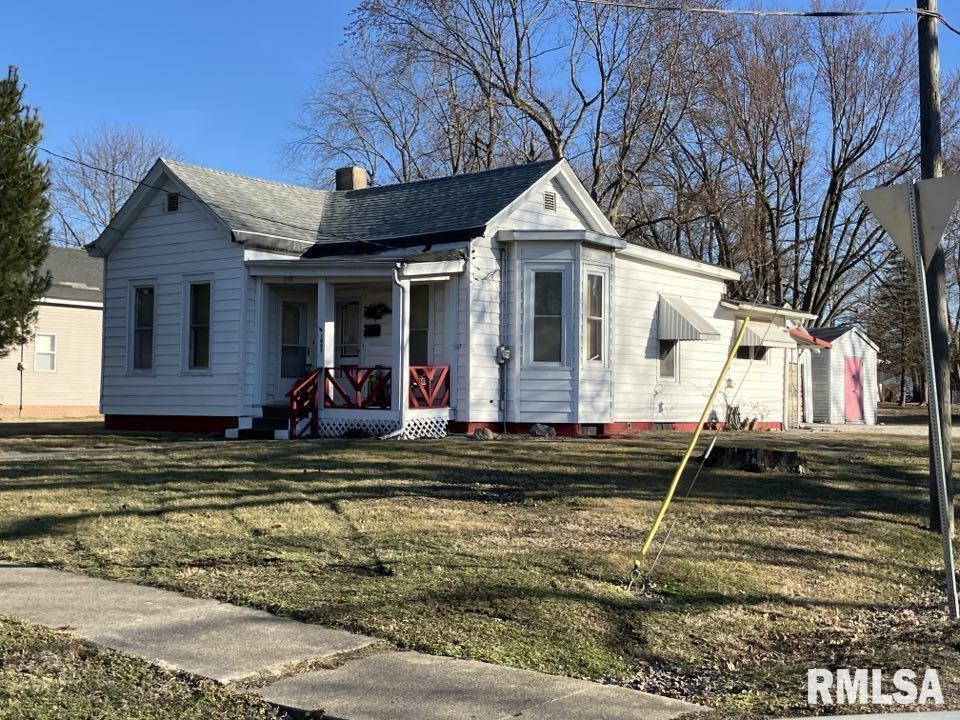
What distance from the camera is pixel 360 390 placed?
54.8 feet

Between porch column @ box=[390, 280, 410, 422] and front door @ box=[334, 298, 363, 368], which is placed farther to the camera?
front door @ box=[334, 298, 363, 368]

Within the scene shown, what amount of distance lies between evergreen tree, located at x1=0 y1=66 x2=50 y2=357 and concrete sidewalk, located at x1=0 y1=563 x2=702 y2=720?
14428 millimetres

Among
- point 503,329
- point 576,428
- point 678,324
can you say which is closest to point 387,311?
point 503,329

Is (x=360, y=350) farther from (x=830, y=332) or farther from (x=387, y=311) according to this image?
(x=830, y=332)

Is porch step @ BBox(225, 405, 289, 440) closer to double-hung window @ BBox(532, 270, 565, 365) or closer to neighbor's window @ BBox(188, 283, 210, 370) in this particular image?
neighbor's window @ BBox(188, 283, 210, 370)

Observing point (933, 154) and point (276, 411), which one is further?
point (276, 411)

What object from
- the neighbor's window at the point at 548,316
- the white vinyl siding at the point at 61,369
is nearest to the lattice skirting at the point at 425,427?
the neighbor's window at the point at 548,316

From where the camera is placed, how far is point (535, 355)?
57.8ft

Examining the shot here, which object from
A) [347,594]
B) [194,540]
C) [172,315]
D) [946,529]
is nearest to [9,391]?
[172,315]

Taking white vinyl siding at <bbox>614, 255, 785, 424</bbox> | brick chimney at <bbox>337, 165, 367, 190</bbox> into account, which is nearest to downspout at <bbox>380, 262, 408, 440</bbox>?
white vinyl siding at <bbox>614, 255, 785, 424</bbox>

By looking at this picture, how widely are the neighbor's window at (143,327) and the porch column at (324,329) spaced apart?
408cm

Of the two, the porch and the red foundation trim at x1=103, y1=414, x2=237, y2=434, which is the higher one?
the porch

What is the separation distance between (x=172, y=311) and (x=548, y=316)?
701 centimetres

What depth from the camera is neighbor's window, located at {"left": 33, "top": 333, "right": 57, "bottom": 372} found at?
2948 centimetres
